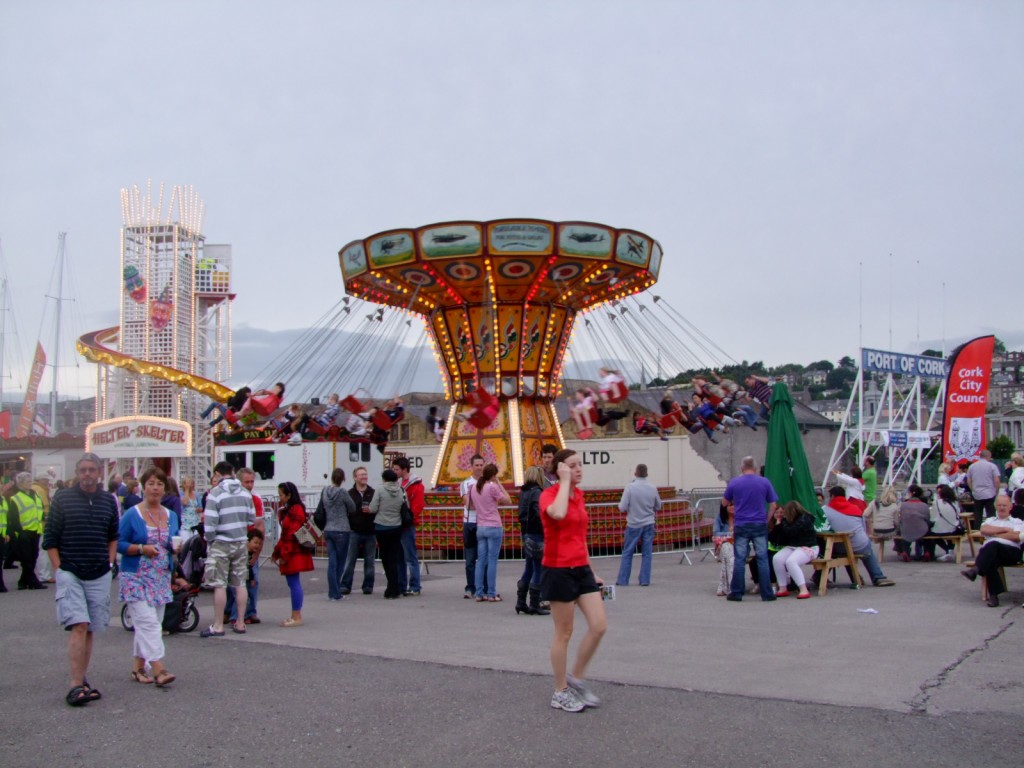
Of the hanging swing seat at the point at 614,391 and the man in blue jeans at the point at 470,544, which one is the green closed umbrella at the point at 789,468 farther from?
the hanging swing seat at the point at 614,391

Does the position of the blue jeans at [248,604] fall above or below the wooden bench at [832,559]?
below

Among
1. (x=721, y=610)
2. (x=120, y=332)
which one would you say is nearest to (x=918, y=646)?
(x=721, y=610)

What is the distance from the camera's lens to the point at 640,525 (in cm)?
1188

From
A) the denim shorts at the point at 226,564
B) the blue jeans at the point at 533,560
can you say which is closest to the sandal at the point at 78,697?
the denim shorts at the point at 226,564

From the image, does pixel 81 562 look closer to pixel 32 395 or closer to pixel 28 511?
pixel 28 511

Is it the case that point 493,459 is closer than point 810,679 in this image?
No

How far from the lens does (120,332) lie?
47.6m

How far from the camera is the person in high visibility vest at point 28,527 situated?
42.6 feet

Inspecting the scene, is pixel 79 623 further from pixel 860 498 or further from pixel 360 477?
pixel 860 498

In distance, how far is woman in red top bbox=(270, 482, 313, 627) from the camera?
9141 millimetres

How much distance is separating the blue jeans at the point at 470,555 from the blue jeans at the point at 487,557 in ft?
1.21

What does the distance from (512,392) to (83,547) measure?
14.7 meters

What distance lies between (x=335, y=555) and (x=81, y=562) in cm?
506

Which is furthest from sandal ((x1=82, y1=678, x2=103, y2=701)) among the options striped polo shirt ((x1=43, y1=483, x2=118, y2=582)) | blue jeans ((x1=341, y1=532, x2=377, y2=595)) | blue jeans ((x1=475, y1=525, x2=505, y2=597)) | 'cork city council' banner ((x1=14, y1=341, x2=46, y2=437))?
'cork city council' banner ((x1=14, y1=341, x2=46, y2=437))
